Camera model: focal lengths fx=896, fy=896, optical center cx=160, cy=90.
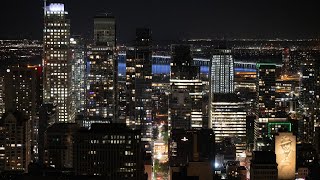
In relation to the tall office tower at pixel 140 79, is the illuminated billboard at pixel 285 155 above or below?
below

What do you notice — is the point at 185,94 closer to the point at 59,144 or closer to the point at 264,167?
the point at 59,144

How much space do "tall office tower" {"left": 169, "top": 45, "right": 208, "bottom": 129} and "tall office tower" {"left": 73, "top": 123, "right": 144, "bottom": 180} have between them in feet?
37.0

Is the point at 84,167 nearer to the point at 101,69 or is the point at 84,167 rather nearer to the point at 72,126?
the point at 72,126

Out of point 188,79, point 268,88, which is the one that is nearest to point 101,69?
point 188,79

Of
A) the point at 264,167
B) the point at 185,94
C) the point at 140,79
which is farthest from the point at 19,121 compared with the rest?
the point at 140,79

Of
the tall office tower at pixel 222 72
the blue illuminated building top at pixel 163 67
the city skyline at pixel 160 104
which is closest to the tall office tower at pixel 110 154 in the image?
the city skyline at pixel 160 104

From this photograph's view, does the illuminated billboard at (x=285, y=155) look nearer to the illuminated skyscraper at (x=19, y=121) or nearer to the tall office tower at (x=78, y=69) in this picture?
the illuminated skyscraper at (x=19, y=121)

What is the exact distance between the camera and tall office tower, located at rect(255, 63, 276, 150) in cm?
3077

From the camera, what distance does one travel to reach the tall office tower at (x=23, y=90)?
1118 inches

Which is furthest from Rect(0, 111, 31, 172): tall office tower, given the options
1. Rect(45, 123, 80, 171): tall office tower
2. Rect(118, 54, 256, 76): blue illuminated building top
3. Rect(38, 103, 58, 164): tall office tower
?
Rect(118, 54, 256, 76): blue illuminated building top

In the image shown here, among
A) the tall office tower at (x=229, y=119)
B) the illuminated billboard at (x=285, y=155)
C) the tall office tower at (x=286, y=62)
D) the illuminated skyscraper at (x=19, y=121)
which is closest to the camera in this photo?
the illuminated billboard at (x=285, y=155)

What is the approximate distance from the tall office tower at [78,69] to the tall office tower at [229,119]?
197 inches

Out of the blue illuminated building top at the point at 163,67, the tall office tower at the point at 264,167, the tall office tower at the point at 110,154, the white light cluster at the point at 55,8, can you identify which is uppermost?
the white light cluster at the point at 55,8

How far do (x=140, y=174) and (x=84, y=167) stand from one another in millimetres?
1293
